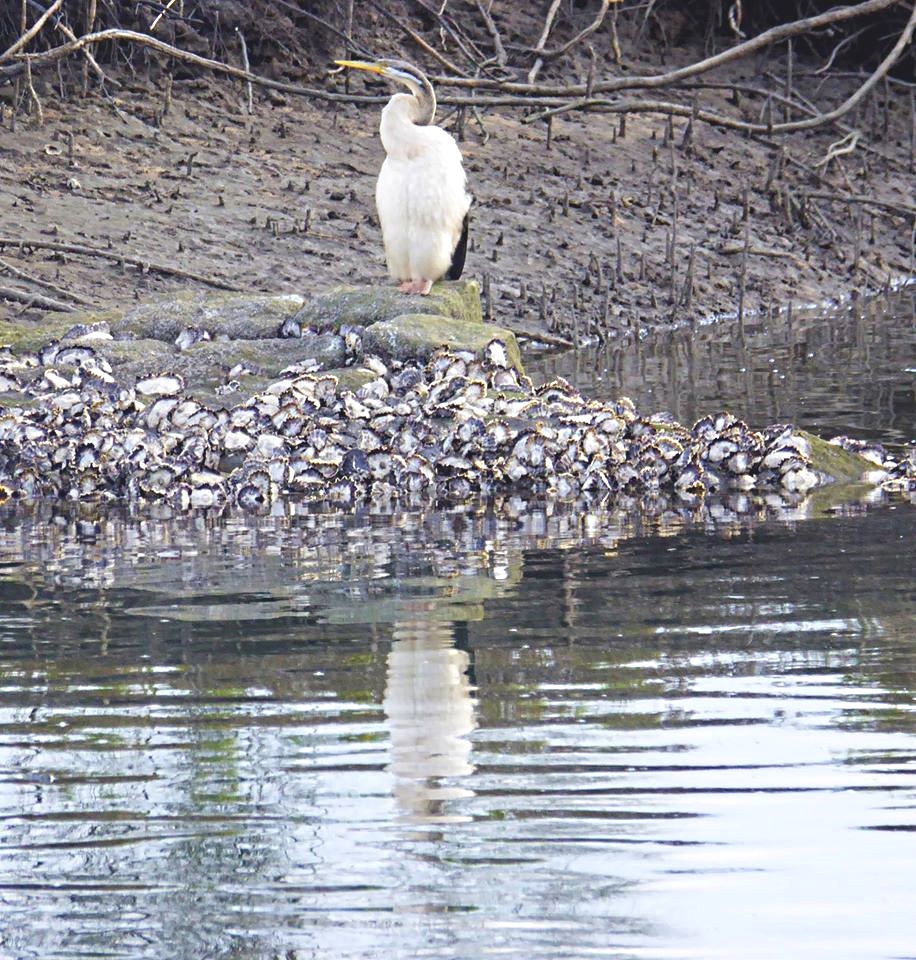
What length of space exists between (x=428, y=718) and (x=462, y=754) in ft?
1.19

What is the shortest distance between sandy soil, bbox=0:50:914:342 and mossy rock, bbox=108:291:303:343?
8.85 ft

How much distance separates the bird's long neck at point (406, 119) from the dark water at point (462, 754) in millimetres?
3954

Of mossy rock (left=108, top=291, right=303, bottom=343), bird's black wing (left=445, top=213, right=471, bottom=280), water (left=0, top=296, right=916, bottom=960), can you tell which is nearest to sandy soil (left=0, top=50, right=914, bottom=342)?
mossy rock (left=108, top=291, right=303, bottom=343)

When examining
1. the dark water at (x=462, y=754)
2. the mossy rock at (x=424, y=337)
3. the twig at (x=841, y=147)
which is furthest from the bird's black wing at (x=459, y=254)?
the twig at (x=841, y=147)

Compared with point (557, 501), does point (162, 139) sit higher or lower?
higher

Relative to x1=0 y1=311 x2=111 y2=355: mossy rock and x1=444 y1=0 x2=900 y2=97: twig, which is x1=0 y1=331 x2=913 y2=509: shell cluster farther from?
x1=444 y1=0 x2=900 y2=97: twig

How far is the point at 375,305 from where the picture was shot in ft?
36.5

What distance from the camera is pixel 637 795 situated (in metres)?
3.93

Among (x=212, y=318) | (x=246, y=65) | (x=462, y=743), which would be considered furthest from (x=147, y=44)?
(x=462, y=743)

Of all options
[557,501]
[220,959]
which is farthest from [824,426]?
[220,959]

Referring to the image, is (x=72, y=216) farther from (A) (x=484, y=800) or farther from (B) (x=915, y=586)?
(A) (x=484, y=800)

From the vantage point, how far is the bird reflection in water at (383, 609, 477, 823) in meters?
3.98

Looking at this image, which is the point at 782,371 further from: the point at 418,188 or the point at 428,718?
the point at 428,718

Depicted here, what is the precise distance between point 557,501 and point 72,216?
8392mm
